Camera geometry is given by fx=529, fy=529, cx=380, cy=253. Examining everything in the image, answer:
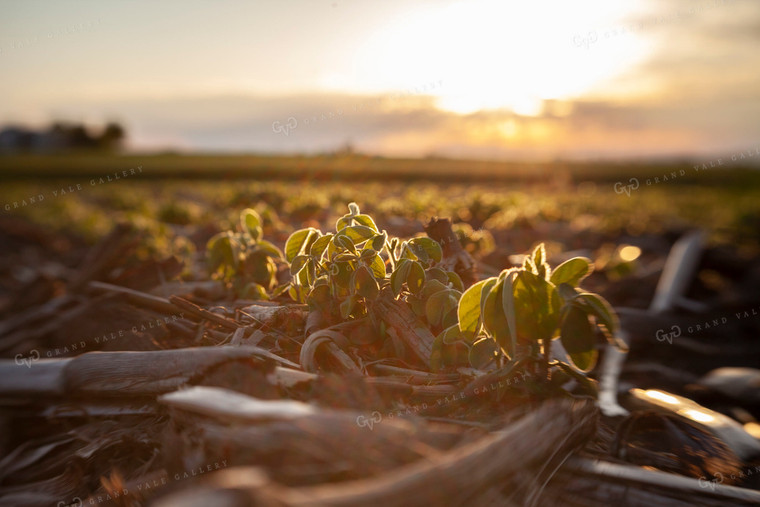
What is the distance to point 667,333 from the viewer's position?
14.8 ft

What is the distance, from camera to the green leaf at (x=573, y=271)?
171 cm

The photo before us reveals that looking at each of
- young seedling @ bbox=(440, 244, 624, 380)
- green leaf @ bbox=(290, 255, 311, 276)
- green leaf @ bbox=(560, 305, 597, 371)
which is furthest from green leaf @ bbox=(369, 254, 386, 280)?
green leaf @ bbox=(560, 305, 597, 371)

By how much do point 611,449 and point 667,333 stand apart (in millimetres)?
3042

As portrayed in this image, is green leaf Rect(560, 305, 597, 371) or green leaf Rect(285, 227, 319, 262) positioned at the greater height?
green leaf Rect(285, 227, 319, 262)

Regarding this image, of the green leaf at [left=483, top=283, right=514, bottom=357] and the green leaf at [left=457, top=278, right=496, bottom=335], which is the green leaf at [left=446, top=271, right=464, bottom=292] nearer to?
the green leaf at [left=457, top=278, right=496, bottom=335]

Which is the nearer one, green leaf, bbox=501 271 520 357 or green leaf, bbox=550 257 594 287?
green leaf, bbox=501 271 520 357

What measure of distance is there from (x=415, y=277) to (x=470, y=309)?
0.28 meters

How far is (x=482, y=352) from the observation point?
1.79 meters

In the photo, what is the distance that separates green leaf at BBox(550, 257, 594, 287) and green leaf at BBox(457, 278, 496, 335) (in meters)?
0.28

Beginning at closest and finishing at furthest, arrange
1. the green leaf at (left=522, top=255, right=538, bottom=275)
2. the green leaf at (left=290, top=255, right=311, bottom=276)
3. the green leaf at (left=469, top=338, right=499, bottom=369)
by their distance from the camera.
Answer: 1. the green leaf at (left=522, top=255, right=538, bottom=275)
2. the green leaf at (left=469, top=338, right=499, bottom=369)
3. the green leaf at (left=290, top=255, right=311, bottom=276)

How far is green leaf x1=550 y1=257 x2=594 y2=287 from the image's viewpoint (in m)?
1.71

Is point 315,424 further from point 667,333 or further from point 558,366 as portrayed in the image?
point 667,333

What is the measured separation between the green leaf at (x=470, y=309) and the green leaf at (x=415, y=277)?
0.23m

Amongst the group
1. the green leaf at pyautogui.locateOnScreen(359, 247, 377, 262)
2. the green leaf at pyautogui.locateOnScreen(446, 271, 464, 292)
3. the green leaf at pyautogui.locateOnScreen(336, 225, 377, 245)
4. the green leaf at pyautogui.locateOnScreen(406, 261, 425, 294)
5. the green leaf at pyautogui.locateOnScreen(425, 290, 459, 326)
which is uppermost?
the green leaf at pyautogui.locateOnScreen(336, 225, 377, 245)
